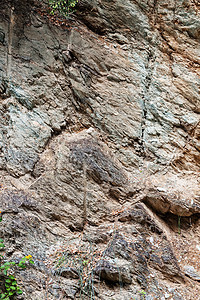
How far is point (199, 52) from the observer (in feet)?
21.5

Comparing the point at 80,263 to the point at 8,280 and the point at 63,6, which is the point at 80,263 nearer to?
the point at 8,280

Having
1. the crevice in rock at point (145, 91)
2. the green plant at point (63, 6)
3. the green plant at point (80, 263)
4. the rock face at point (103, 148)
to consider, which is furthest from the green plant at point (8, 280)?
the green plant at point (63, 6)

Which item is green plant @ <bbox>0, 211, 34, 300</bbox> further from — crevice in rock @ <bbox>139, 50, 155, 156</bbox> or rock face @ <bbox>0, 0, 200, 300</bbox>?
crevice in rock @ <bbox>139, 50, 155, 156</bbox>

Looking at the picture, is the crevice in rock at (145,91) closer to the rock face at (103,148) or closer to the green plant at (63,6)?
the rock face at (103,148)

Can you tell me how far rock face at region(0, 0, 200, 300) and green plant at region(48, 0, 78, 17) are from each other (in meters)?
0.25

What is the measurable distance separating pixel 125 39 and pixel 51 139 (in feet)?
11.7

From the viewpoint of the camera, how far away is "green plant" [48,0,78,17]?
249 inches

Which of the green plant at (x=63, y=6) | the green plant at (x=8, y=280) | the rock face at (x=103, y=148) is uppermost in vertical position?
the green plant at (x=63, y=6)

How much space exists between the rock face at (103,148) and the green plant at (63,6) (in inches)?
9.7

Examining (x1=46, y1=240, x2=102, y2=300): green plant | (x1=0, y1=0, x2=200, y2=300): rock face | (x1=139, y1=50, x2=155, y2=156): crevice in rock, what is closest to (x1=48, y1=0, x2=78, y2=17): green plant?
(x1=0, y1=0, x2=200, y2=300): rock face

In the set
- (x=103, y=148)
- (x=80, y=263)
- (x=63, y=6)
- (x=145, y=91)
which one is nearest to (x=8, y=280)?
(x=80, y=263)

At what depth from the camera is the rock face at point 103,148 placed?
4.02 meters

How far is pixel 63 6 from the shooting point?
6.43 m

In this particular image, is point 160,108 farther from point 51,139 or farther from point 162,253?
point 162,253
